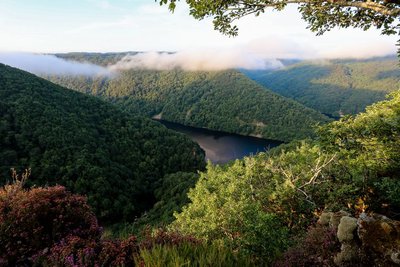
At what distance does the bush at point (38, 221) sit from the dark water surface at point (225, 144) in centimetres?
10655

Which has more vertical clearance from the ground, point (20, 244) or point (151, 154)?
point (20, 244)

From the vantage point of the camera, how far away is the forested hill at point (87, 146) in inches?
2645

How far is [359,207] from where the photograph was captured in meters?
11.0

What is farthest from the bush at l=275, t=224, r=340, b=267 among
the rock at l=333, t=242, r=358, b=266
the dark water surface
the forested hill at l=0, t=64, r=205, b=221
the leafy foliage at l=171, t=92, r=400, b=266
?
the dark water surface

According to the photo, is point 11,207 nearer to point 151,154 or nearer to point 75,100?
point 151,154

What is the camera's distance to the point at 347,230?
6031 millimetres

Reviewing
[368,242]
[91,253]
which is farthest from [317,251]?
[91,253]

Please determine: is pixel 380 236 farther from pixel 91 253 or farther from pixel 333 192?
pixel 333 192

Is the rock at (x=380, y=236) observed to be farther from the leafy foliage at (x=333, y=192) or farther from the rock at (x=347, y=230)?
the leafy foliage at (x=333, y=192)

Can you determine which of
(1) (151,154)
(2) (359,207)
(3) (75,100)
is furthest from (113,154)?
(2) (359,207)

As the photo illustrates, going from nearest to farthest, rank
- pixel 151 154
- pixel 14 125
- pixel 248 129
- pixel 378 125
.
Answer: pixel 378 125 → pixel 14 125 → pixel 151 154 → pixel 248 129

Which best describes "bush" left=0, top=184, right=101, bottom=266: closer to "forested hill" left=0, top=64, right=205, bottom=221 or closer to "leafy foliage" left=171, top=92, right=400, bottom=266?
"leafy foliage" left=171, top=92, right=400, bottom=266

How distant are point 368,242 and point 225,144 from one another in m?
144

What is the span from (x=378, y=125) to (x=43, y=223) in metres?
11.5
